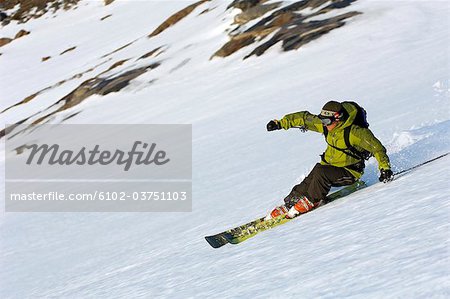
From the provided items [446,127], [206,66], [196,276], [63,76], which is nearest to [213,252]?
[196,276]

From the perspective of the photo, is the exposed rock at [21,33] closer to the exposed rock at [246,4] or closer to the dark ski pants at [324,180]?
the exposed rock at [246,4]

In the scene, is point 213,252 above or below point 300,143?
above

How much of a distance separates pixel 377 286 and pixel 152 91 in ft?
71.1

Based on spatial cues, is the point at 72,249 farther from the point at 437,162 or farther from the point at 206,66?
the point at 206,66

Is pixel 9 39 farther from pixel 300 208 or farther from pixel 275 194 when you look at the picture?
pixel 300 208

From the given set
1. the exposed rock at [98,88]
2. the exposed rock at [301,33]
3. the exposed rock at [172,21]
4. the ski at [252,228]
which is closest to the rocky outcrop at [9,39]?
the exposed rock at [172,21]

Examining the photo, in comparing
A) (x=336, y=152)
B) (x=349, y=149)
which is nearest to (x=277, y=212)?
(x=336, y=152)

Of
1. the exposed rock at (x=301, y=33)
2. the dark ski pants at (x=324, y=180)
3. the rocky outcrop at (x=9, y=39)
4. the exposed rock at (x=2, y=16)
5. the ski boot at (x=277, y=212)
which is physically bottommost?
the rocky outcrop at (x=9, y=39)

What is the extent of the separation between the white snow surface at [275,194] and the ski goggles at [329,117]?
0.97 metres

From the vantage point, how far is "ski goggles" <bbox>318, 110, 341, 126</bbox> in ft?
21.0

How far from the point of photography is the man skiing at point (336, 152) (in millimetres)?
6414

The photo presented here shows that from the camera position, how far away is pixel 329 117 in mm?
6465

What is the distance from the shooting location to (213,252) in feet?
21.2

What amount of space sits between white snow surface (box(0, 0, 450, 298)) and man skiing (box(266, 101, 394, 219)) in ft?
0.95
